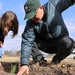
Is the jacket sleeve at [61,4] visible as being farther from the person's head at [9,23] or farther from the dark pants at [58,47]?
the person's head at [9,23]

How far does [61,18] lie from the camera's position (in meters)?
6.52

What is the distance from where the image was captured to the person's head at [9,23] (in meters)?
6.27

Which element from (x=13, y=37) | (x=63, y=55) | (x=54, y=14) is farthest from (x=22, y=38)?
(x=63, y=55)

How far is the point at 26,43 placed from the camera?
609 cm

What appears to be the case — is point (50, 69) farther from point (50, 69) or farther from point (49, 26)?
point (49, 26)

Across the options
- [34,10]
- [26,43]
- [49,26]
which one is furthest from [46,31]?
[34,10]

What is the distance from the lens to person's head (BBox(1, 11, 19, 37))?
6.27 metres

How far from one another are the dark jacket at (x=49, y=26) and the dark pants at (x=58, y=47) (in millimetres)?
156

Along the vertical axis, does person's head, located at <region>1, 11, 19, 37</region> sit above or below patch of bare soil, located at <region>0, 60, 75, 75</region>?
above

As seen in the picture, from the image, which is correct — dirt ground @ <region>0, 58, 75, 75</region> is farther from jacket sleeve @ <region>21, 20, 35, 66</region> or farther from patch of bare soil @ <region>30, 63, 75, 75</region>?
jacket sleeve @ <region>21, 20, 35, 66</region>

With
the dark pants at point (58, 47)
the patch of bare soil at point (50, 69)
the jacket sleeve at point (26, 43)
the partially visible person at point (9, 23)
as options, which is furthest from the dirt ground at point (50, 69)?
the partially visible person at point (9, 23)

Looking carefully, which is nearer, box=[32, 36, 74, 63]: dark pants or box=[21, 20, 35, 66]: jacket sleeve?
box=[21, 20, 35, 66]: jacket sleeve

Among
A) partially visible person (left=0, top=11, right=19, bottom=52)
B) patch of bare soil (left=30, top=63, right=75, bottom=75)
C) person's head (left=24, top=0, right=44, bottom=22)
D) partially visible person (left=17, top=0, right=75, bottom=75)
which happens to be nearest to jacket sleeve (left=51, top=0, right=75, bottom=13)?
partially visible person (left=17, top=0, right=75, bottom=75)

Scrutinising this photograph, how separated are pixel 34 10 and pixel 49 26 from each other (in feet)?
2.36
